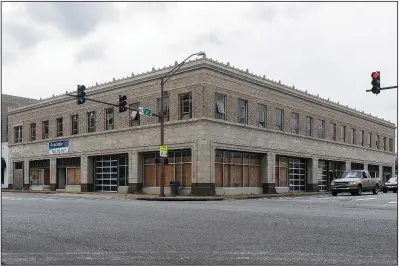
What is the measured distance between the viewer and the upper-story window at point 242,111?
3847 cm

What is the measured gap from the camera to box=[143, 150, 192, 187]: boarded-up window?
3644 cm

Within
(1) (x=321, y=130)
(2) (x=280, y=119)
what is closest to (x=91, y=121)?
(2) (x=280, y=119)

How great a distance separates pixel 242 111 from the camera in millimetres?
38875

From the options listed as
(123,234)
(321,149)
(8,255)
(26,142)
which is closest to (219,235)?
(123,234)

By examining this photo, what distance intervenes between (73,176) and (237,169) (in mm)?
16941

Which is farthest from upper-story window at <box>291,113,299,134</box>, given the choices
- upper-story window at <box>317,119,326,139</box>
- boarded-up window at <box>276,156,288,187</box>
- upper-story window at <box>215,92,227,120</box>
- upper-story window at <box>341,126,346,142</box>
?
upper-story window at <box>341,126,346,142</box>

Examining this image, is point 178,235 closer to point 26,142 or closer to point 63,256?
point 63,256

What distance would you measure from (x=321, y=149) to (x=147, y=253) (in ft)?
136

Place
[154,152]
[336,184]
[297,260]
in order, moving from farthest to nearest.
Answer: [154,152] → [336,184] → [297,260]

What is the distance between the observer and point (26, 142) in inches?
2041

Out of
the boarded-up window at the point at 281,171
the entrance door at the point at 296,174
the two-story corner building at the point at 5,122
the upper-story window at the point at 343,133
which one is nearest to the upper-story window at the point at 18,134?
the two-story corner building at the point at 5,122

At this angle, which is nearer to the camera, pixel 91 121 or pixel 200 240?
pixel 200 240

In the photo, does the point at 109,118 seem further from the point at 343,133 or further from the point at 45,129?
the point at 343,133

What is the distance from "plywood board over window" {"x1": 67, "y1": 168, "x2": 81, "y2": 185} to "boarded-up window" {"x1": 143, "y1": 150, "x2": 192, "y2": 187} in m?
9.17
